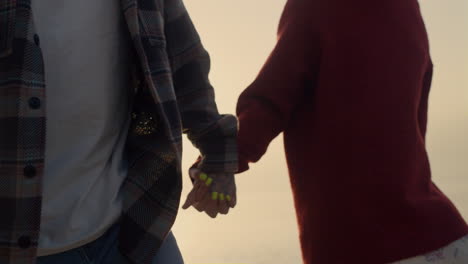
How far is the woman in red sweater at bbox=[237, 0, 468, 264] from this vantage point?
176 centimetres

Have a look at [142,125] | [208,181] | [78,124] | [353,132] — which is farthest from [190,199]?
[353,132]

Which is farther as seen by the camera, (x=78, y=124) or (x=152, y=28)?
(x=152, y=28)

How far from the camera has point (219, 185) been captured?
1.56 metres

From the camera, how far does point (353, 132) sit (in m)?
1.82

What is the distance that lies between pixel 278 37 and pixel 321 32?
0.14m

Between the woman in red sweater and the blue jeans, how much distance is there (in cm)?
43

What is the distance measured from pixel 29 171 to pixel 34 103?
0.11 meters

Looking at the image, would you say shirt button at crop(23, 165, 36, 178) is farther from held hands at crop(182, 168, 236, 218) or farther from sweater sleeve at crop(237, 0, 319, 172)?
sweater sleeve at crop(237, 0, 319, 172)

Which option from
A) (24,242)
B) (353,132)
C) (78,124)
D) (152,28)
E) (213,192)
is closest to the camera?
(24,242)

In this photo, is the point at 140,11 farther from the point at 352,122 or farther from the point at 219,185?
the point at 352,122

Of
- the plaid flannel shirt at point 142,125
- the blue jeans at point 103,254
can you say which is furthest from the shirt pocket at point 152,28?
the blue jeans at point 103,254

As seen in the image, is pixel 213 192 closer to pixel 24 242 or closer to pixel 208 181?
pixel 208 181

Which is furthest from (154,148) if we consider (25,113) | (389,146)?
(389,146)

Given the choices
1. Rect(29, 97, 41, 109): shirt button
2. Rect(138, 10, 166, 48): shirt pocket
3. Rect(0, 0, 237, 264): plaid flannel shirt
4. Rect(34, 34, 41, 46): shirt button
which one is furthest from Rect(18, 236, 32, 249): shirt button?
Rect(138, 10, 166, 48): shirt pocket
